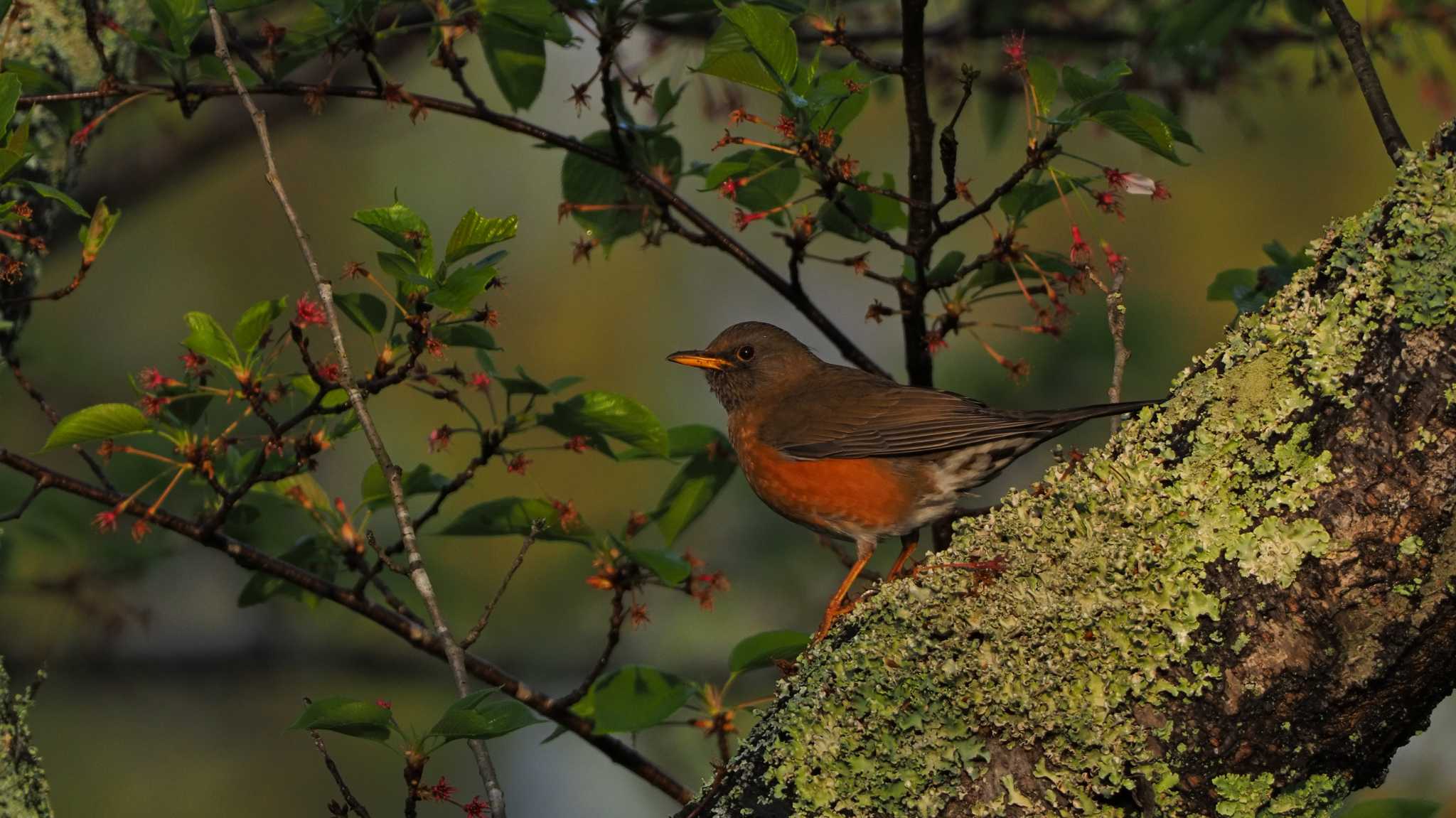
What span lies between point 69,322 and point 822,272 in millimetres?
5099

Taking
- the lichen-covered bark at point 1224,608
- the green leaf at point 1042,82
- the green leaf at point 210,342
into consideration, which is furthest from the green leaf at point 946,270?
the green leaf at point 210,342

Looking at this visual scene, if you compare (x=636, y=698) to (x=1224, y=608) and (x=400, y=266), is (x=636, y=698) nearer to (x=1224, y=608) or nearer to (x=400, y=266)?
(x=400, y=266)

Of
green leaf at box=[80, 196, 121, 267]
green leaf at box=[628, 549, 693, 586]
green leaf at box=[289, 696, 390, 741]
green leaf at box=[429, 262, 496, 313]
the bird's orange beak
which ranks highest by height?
the bird's orange beak

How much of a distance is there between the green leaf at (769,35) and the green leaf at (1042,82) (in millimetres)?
503

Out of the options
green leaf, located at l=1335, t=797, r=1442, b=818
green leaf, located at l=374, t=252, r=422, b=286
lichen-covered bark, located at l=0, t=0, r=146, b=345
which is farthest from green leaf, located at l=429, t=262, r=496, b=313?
green leaf, located at l=1335, t=797, r=1442, b=818

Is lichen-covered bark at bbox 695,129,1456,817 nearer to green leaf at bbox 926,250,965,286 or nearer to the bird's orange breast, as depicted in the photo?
green leaf at bbox 926,250,965,286

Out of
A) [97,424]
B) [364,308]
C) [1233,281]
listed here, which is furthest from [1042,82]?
[97,424]

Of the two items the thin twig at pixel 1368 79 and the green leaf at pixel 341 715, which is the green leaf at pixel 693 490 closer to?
the green leaf at pixel 341 715

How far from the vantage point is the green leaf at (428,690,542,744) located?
7.61 ft

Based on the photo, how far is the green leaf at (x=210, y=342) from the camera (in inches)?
114

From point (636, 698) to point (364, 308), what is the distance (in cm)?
106

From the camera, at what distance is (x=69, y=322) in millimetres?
9008

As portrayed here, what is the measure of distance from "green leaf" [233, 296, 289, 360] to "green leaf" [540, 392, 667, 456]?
0.64 metres

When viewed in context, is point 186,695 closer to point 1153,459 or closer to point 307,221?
point 307,221
